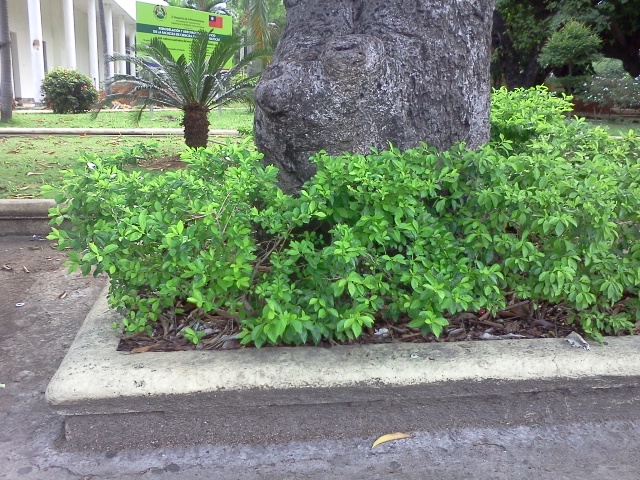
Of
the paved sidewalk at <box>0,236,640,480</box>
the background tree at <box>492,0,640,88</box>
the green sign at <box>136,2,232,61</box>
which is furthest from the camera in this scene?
the background tree at <box>492,0,640,88</box>

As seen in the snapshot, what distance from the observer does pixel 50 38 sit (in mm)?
24938

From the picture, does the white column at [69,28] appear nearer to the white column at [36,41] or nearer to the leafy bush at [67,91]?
the white column at [36,41]

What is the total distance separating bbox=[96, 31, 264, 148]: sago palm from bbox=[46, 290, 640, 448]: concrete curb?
6.67 m

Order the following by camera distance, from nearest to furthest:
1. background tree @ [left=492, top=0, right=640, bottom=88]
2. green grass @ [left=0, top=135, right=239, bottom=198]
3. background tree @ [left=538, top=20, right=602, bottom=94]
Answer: green grass @ [left=0, top=135, right=239, bottom=198] → background tree @ [left=492, top=0, right=640, bottom=88] → background tree @ [left=538, top=20, right=602, bottom=94]

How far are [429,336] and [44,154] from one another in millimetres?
7849

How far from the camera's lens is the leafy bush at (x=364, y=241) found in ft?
8.23

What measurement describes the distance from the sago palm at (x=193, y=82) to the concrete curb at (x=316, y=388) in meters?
6.67

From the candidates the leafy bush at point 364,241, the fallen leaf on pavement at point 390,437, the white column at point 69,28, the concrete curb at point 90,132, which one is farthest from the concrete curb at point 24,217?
the white column at point 69,28

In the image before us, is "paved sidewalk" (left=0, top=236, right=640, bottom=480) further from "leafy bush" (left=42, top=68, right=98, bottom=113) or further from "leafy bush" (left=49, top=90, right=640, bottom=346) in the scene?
"leafy bush" (left=42, top=68, right=98, bottom=113)

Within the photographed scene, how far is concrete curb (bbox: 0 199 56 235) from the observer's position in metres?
5.48

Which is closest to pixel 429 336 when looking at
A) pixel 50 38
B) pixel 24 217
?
pixel 24 217

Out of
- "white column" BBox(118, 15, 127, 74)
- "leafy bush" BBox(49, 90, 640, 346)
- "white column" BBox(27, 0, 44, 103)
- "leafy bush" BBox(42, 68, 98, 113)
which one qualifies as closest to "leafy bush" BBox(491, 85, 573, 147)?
"leafy bush" BBox(49, 90, 640, 346)

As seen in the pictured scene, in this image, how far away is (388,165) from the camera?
2.76 m

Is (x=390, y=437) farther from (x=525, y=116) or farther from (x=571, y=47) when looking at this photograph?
(x=571, y=47)
